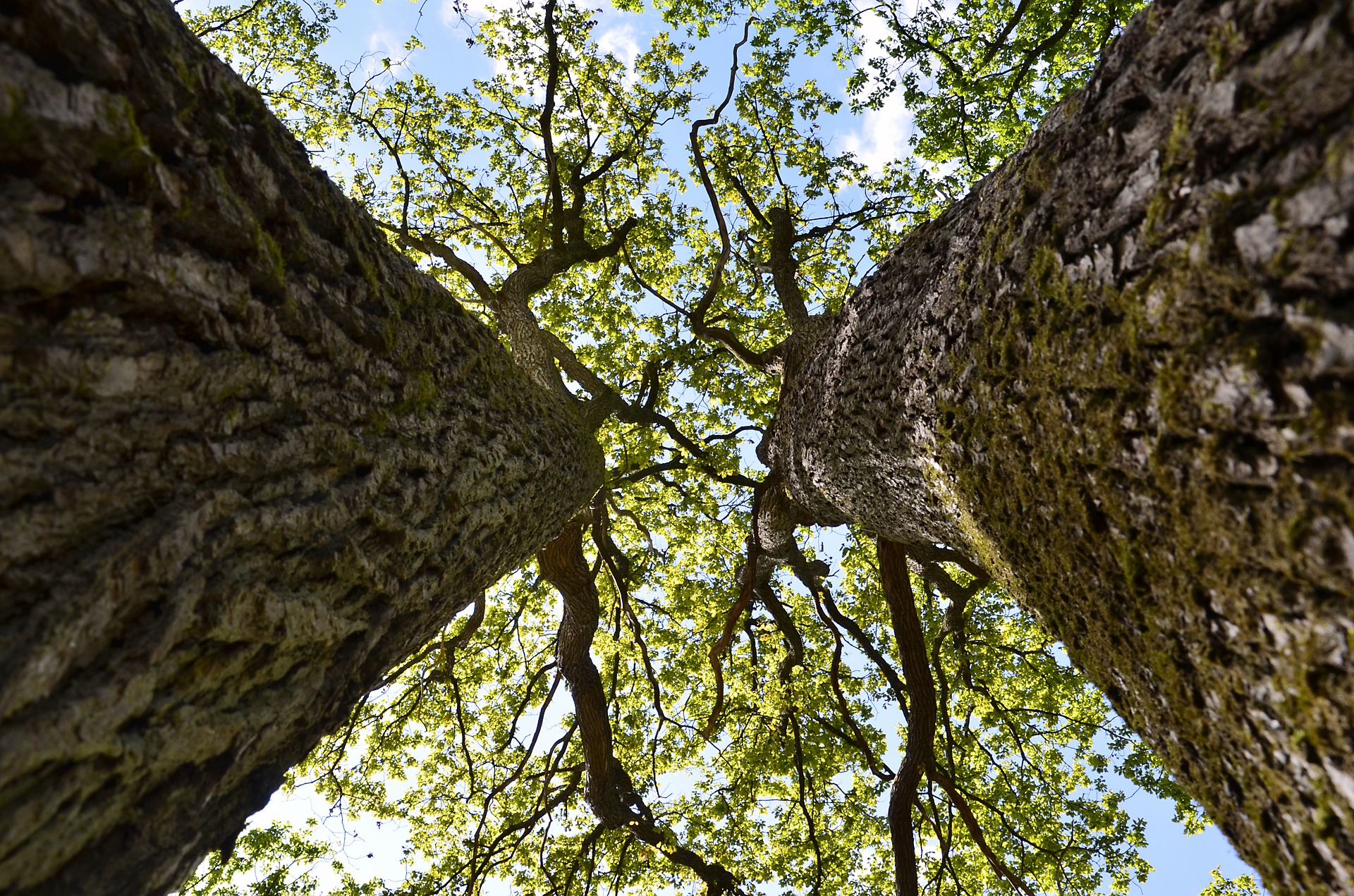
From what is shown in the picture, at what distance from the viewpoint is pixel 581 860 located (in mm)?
7227

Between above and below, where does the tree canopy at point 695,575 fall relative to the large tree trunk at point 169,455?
above

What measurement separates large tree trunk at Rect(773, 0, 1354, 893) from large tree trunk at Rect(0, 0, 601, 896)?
1997 mm

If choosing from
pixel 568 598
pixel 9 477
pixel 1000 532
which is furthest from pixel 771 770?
pixel 9 477

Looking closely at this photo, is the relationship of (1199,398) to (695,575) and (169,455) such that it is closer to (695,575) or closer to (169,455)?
(169,455)

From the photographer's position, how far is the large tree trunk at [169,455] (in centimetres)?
112

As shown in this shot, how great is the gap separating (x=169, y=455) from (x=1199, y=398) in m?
2.10

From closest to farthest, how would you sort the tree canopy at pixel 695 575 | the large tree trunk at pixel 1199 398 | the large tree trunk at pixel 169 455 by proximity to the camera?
the large tree trunk at pixel 1199 398 → the large tree trunk at pixel 169 455 → the tree canopy at pixel 695 575

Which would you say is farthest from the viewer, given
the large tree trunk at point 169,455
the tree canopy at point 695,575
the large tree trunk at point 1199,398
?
the tree canopy at point 695,575

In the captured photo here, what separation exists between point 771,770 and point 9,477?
7.58 metres

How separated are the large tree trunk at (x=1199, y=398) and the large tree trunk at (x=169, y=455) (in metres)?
2.00

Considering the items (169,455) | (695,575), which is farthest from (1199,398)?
(695,575)

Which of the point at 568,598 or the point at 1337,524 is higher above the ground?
the point at 568,598

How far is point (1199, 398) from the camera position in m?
1.23

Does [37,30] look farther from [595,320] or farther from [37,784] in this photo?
[595,320]
